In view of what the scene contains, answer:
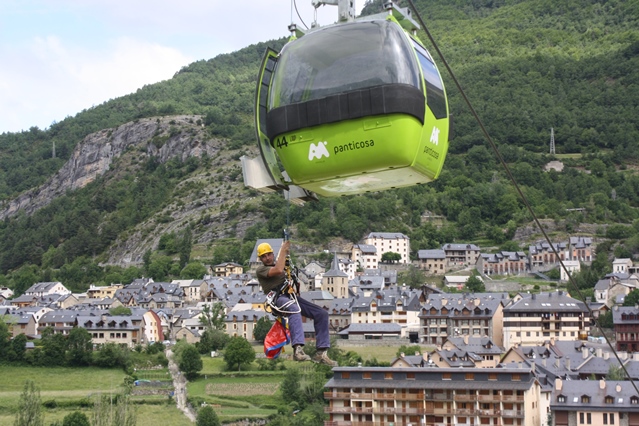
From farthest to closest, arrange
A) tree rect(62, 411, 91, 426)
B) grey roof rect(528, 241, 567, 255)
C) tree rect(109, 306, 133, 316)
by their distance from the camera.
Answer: grey roof rect(528, 241, 567, 255), tree rect(109, 306, 133, 316), tree rect(62, 411, 91, 426)

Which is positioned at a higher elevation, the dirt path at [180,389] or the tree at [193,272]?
the tree at [193,272]

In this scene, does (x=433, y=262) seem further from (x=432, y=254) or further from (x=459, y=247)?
(x=459, y=247)

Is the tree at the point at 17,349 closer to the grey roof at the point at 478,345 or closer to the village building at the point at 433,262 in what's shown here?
the grey roof at the point at 478,345

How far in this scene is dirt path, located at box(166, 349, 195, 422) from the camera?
66.4m

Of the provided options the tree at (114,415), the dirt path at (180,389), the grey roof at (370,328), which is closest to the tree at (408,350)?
the grey roof at (370,328)

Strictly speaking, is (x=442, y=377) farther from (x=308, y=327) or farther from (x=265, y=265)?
(x=265, y=265)

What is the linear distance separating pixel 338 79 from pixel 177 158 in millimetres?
170172

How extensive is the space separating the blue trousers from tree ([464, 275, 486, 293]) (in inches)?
3595

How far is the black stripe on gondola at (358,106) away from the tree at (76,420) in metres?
55.0

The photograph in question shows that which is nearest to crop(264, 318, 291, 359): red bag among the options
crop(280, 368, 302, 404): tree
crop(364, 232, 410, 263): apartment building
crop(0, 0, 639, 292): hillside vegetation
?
crop(280, 368, 302, 404): tree

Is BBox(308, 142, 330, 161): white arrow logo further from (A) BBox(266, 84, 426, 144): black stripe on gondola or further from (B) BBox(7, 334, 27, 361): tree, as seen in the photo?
(B) BBox(7, 334, 27, 361): tree

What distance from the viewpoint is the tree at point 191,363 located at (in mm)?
73188

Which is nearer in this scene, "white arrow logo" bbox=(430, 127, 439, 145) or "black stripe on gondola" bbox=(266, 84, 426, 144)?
"black stripe on gondola" bbox=(266, 84, 426, 144)

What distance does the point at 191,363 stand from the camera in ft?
240
